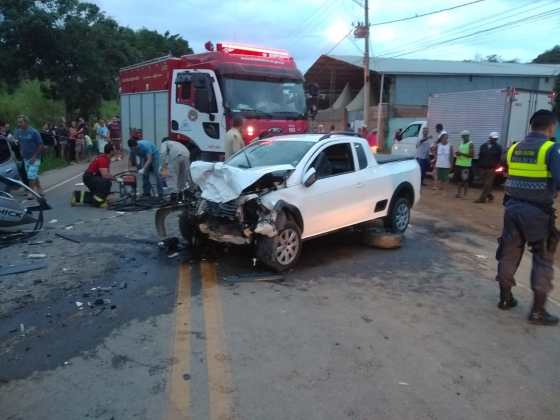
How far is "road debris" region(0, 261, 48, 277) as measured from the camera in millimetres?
6114

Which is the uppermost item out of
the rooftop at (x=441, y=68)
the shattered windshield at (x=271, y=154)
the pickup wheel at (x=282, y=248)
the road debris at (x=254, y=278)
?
the rooftop at (x=441, y=68)

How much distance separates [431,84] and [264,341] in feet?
94.1

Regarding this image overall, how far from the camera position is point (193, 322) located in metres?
4.68

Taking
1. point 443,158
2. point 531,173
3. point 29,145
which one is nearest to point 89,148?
point 29,145

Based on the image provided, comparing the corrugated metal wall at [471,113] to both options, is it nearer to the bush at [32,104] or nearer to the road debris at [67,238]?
the road debris at [67,238]

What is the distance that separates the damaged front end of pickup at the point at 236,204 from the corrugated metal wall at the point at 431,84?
25.1m

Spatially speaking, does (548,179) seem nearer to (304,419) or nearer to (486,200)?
(304,419)

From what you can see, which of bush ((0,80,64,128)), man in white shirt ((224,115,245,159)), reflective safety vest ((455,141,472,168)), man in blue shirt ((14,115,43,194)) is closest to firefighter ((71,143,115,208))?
man in blue shirt ((14,115,43,194))

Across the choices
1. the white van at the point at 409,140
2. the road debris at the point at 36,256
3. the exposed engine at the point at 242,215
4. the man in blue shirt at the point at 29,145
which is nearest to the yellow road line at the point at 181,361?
the exposed engine at the point at 242,215

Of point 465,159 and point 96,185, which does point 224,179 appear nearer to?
point 96,185

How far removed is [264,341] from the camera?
14.2ft

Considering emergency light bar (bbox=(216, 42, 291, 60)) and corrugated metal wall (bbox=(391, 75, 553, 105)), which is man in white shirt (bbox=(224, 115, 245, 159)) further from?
corrugated metal wall (bbox=(391, 75, 553, 105))

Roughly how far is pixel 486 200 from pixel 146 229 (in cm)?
877

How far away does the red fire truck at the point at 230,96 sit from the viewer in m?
11.3
